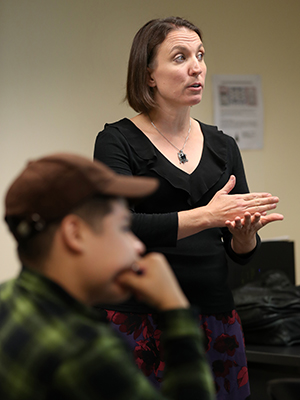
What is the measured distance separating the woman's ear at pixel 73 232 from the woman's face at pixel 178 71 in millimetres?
1006

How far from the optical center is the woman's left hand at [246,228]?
5.08ft

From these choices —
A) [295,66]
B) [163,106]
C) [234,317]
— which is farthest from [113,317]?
[295,66]

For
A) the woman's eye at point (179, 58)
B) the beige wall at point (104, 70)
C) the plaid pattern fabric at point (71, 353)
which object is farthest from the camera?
the beige wall at point (104, 70)

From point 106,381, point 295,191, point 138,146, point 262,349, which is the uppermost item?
point 138,146

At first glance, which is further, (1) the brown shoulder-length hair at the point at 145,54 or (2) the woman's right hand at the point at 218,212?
(1) the brown shoulder-length hair at the point at 145,54

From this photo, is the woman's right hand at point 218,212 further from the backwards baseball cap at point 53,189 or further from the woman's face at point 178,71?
the backwards baseball cap at point 53,189

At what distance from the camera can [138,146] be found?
167 cm

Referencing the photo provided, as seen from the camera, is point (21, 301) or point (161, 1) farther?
point (161, 1)

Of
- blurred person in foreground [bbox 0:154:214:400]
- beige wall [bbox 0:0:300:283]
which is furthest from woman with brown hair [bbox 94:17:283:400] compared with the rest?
beige wall [bbox 0:0:300:283]

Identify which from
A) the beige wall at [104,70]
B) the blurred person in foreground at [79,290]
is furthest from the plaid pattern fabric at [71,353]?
the beige wall at [104,70]

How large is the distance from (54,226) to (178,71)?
106 centimetres

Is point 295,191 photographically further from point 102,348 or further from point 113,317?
point 102,348

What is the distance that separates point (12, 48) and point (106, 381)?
2.89 m

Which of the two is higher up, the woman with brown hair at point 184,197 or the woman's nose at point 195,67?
the woman's nose at point 195,67
